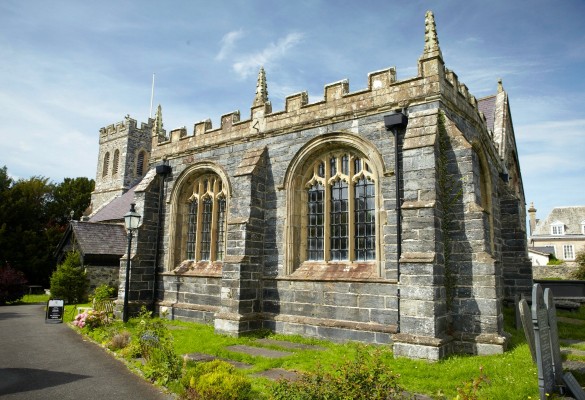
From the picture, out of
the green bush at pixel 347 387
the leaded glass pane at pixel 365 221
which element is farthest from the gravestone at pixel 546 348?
the leaded glass pane at pixel 365 221

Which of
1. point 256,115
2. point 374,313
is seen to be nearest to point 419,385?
point 374,313

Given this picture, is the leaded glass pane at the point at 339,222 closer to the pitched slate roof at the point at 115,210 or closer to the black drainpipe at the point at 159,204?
the black drainpipe at the point at 159,204

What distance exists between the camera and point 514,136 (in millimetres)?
20688

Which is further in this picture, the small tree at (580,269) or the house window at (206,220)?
the small tree at (580,269)

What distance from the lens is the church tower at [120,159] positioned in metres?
36.8

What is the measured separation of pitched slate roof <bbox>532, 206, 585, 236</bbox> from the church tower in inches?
1765

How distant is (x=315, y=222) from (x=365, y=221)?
1.63 metres

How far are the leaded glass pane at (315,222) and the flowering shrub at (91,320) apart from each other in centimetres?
729

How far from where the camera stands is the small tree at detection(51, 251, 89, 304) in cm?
2092

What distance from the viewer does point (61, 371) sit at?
26.6 feet

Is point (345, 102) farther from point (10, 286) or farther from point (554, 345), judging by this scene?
point (10, 286)

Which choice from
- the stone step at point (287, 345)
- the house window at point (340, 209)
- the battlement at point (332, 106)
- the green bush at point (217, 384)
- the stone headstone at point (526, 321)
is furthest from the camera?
the house window at point (340, 209)

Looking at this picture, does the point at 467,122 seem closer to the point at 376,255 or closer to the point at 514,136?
the point at 376,255

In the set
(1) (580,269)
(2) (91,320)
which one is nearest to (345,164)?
(2) (91,320)
